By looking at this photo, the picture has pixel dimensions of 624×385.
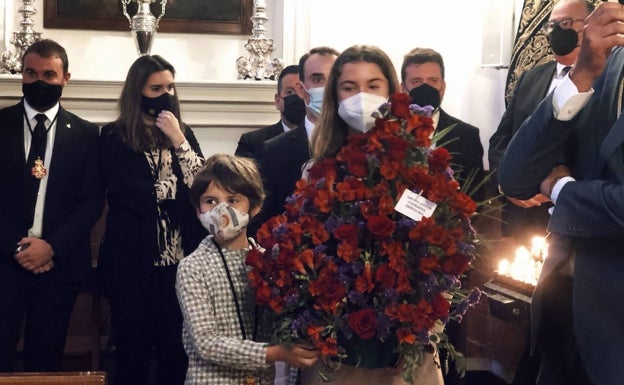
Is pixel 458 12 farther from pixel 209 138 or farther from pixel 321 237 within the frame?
pixel 321 237

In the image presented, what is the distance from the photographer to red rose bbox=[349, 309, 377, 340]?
235 centimetres

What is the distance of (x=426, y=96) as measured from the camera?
174 inches

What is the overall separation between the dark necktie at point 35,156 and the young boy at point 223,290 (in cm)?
155

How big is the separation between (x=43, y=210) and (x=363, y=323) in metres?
2.46

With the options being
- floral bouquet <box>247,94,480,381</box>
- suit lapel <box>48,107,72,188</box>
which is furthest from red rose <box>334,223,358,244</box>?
suit lapel <box>48,107,72,188</box>

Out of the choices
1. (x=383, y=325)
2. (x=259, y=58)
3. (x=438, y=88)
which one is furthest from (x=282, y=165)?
(x=259, y=58)

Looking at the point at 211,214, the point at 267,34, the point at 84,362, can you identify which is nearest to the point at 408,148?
the point at 211,214

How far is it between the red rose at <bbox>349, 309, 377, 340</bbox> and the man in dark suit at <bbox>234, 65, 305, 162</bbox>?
228 centimetres

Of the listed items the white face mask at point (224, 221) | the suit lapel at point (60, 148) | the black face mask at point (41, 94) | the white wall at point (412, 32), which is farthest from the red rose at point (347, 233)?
the white wall at point (412, 32)

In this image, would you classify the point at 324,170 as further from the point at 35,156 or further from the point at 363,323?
the point at 35,156

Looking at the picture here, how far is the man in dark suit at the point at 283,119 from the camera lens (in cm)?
481

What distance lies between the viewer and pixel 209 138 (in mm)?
6176

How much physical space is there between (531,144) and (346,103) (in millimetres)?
765

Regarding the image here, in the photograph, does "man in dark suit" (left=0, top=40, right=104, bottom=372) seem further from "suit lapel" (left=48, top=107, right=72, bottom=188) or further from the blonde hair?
the blonde hair
